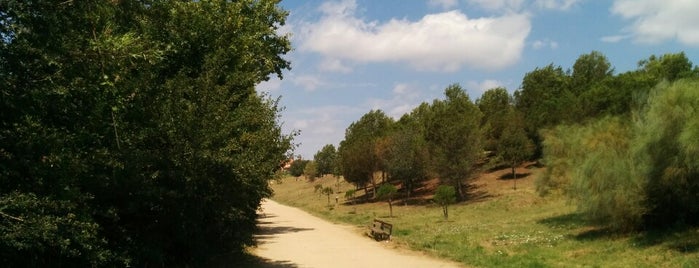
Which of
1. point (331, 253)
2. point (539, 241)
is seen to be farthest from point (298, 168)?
point (331, 253)

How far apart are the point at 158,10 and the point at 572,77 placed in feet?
206

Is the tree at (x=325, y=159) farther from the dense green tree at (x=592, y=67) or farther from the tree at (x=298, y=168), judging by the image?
the dense green tree at (x=592, y=67)

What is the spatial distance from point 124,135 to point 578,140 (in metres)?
20.3

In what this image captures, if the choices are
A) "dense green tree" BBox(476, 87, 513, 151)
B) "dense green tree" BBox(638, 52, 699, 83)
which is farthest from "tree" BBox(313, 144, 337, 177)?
"dense green tree" BBox(638, 52, 699, 83)

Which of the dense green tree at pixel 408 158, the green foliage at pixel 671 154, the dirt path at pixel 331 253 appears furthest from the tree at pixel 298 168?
the green foliage at pixel 671 154

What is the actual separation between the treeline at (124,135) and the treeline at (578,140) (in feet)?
38.2

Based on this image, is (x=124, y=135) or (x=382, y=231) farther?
(x=382, y=231)

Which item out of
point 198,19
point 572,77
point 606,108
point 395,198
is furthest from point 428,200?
point 198,19

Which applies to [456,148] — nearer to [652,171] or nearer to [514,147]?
[514,147]

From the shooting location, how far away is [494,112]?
2470 inches

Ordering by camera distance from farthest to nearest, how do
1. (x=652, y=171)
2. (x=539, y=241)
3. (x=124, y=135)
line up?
(x=539, y=241) → (x=652, y=171) → (x=124, y=135)

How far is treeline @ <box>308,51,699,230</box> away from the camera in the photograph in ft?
52.5

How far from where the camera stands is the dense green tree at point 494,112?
54.5m

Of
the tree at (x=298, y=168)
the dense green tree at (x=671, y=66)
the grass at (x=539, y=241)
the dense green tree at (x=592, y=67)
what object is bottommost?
the grass at (x=539, y=241)
